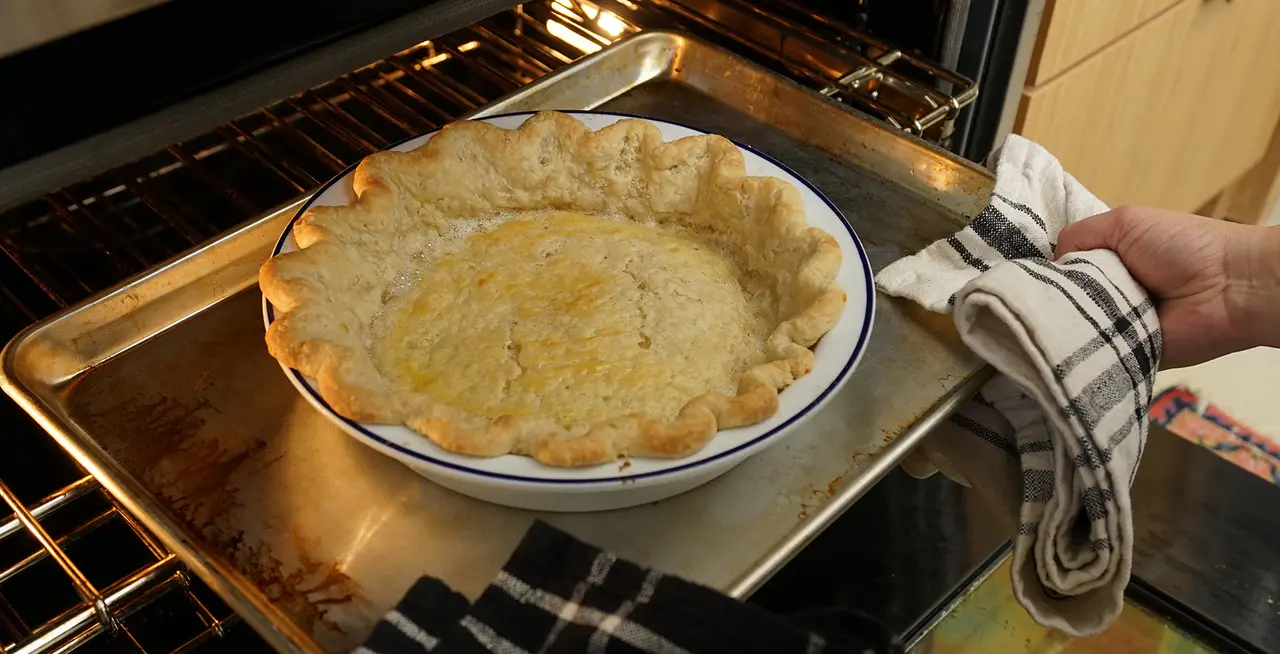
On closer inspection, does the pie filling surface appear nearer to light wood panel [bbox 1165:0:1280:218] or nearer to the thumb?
the thumb

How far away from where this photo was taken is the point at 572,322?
104 cm

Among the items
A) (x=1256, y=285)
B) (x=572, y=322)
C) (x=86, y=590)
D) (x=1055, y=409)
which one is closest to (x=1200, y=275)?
(x=1256, y=285)

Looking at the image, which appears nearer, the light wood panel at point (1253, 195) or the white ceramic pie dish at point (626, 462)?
the white ceramic pie dish at point (626, 462)

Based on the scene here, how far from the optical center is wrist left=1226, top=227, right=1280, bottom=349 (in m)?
1.11

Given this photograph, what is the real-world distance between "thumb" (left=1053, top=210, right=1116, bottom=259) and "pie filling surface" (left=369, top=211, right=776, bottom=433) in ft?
1.18

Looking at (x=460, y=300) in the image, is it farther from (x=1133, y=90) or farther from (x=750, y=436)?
(x=1133, y=90)

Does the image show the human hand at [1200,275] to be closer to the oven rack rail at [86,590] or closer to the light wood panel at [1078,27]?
the light wood panel at [1078,27]

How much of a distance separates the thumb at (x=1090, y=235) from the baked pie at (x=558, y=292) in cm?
31

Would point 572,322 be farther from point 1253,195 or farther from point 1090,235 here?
point 1253,195

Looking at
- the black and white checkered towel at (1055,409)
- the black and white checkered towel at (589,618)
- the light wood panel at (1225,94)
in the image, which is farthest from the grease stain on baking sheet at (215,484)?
the light wood panel at (1225,94)

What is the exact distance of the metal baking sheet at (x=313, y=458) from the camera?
2.95 ft

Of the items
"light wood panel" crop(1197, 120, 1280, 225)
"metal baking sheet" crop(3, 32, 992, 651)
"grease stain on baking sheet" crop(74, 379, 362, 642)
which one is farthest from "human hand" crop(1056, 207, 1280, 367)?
"light wood panel" crop(1197, 120, 1280, 225)

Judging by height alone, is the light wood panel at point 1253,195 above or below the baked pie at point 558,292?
below

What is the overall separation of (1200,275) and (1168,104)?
127 cm
